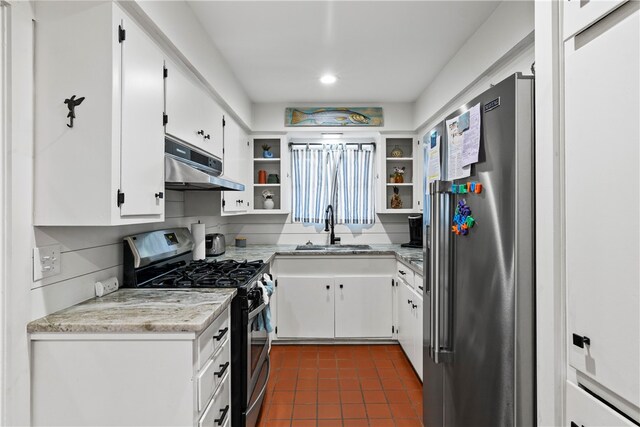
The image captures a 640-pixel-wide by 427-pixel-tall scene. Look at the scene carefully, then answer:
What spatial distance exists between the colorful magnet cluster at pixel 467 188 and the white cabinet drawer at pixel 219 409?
1.38 meters

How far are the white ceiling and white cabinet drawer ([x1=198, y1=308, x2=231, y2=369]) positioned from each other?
5.89 ft

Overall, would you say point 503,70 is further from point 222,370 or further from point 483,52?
point 222,370

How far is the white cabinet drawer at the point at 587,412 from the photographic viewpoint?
830 millimetres

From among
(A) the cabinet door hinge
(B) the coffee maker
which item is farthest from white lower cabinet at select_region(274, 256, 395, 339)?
(A) the cabinet door hinge

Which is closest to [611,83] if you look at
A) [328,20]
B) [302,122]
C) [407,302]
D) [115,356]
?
[115,356]

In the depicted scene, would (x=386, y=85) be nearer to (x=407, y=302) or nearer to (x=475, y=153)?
(x=407, y=302)

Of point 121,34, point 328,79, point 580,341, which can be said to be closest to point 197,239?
point 121,34

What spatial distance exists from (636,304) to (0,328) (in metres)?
1.80

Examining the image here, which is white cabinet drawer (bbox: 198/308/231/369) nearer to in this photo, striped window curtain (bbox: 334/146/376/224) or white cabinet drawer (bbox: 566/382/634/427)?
white cabinet drawer (bbox: 566/382/634/427)

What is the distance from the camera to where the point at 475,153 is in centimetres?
147

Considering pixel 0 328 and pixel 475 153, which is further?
pixel 475 153

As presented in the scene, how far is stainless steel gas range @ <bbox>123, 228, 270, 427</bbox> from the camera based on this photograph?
192 cm

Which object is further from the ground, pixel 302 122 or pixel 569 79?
pixel 302 122

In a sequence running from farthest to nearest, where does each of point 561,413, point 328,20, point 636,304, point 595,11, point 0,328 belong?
point 328,20 → point 0,328 → point 561,413 → point 595,11 → point 636,304
